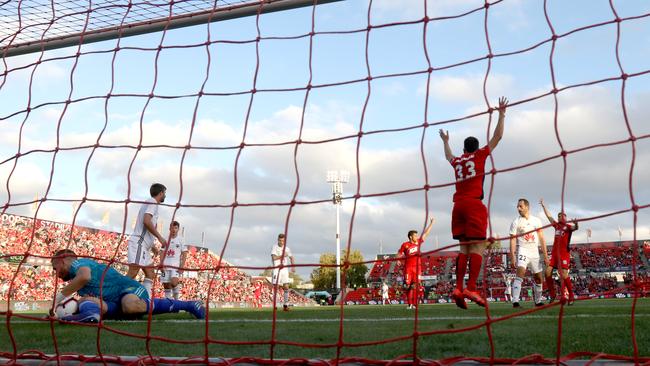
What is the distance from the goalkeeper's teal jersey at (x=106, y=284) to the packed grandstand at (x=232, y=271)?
12.4 meters

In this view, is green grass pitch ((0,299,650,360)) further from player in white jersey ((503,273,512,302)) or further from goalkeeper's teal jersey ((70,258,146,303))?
player in white jersey ((503,273,512,302))

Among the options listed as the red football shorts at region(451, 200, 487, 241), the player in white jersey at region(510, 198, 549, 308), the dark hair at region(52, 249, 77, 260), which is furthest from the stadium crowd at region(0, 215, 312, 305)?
the dark hair at region(52, 249, 77, 260)

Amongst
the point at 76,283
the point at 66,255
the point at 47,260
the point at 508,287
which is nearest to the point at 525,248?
the point at 76,283

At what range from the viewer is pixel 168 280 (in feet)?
37.7

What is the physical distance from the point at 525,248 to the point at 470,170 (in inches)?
195

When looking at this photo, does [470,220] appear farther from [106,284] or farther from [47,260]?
[47,260]

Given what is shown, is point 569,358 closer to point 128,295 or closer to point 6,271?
point 128,295

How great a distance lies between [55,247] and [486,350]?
2671 centimetres

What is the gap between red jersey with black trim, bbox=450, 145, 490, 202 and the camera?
20.3 feet

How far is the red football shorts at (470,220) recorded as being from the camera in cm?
649

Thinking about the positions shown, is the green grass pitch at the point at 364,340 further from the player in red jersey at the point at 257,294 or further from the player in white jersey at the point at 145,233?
the player in red jersey at the point at 257,294

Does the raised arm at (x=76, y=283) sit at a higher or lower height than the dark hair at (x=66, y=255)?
lower

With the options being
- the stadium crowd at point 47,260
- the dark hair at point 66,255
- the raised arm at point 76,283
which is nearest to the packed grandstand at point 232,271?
the stadium crowd at point 47,260

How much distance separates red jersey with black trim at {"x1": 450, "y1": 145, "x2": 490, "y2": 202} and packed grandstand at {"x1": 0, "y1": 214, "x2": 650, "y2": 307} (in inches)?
479
